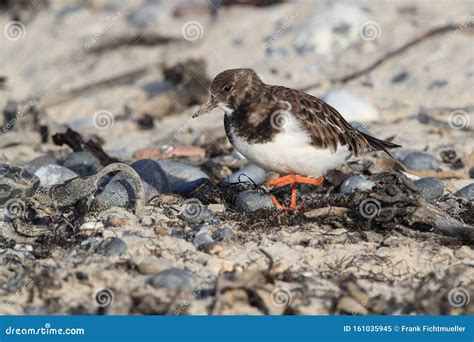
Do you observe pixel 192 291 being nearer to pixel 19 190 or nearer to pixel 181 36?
pixel 19 190

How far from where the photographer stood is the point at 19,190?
523cm

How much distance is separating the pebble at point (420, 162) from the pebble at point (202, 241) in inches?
91.0

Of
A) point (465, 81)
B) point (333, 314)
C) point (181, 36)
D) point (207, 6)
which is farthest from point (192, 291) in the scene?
point (207, 6)

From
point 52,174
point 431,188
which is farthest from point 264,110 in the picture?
point 52,174

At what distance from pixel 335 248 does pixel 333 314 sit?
25.4 inches

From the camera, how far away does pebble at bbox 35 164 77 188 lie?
572 centimetres

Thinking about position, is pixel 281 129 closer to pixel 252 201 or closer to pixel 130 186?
pixel 252 201

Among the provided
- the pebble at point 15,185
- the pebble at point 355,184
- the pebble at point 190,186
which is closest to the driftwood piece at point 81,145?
the pebble at point 190,186

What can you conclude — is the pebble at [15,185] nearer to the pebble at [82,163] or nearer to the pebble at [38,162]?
the pebble at [38,162]

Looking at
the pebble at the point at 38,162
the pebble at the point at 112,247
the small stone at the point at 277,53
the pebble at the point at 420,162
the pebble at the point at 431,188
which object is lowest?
the pebble at the point at 420,162

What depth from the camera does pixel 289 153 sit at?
4820 mm

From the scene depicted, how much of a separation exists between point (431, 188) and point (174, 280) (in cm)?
224

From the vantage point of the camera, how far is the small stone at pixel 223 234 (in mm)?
4586

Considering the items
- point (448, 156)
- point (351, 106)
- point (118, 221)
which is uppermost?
point (118, 221)
